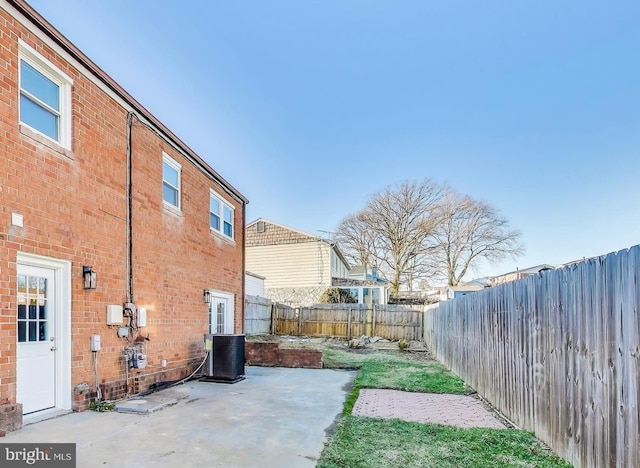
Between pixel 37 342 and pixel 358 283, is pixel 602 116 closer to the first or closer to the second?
pixel 358 283

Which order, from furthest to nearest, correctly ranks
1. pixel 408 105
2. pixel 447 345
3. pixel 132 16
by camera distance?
1. pixel 408 105
2. pixel 447 345
3. pixel 132 16

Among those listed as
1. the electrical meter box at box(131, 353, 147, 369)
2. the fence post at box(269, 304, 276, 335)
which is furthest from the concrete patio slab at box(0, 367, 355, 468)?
the fence post at box(269, 304, 276, 335)

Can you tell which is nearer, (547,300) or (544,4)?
(547,300)

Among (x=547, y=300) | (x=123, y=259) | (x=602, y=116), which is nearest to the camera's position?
(x=547, y=300)

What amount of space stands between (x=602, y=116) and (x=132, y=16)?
15.7 meters

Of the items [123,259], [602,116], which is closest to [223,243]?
[123,259]

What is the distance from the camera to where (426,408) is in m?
6.12

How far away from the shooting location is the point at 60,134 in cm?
567

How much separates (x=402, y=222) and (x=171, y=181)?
1013 inches

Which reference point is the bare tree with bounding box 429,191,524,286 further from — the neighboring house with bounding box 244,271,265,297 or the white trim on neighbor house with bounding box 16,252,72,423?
the white trim on neighbor house with bounding box 16,252,72,423

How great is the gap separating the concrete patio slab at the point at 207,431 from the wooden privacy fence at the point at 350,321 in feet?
38.2

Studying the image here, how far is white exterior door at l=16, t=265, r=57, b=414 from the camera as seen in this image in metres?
4.91

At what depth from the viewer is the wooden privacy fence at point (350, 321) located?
1842 centimetres

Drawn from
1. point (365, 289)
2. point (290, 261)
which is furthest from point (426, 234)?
point (290, 261)
